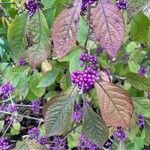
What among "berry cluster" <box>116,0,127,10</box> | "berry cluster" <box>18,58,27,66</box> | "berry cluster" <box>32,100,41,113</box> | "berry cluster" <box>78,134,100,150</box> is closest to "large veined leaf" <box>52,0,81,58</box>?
"berry cluster" <box>116,0,127,10</box>

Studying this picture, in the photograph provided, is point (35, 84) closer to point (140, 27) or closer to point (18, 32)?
point (140, 27)

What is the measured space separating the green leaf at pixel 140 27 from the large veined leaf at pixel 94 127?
18.2 inches

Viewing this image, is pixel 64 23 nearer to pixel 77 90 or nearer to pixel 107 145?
pixel 77 90

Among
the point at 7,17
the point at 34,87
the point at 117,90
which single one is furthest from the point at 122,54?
the point at 117,90

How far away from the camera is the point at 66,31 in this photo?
828 mm

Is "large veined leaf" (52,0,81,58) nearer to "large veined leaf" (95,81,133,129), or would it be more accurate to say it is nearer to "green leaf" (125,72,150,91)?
"large veined leaf" (95,81,133,129)

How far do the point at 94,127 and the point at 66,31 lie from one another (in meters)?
0.24

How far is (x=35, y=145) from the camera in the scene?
108 centimetres

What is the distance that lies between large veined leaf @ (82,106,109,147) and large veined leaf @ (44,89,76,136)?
0.16 feet

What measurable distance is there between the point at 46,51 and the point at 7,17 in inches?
37.6

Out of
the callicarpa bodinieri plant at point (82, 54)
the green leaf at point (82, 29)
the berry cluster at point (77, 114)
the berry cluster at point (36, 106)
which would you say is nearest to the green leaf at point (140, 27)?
the callicarpa bodinieri plant at point (82, 54)

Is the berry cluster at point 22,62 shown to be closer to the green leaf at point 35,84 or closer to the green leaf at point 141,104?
the green leaf at point 35,84

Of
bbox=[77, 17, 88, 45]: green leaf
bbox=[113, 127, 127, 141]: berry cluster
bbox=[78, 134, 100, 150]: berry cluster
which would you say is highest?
bbox=[77, 17, 88, 45]: green leaf

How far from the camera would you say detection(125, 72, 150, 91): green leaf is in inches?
45.8
